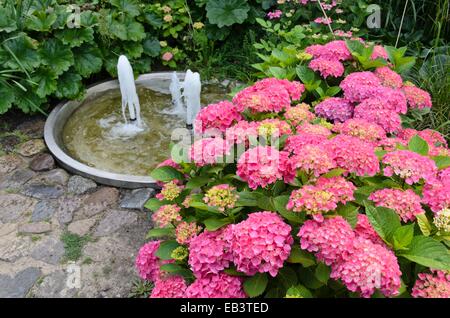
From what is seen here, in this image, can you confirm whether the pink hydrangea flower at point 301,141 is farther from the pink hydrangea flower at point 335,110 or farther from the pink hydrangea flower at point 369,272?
the pink hydrangea flower at point 335,110

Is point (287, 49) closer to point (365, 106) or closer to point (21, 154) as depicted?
point (365, 106)

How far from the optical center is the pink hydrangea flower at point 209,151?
5.56 ft

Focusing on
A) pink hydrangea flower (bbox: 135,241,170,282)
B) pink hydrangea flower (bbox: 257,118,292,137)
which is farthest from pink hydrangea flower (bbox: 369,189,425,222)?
pink hydrangea flower (bbox: 135,241,170,282)

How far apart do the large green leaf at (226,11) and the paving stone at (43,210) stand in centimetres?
253

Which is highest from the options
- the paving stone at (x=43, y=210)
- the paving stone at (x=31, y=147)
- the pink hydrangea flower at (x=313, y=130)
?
the pink hydrangea flower at (x=313, y=130)

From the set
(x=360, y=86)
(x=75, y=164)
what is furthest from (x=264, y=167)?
(x=75, y=164)

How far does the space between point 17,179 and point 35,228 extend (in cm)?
60

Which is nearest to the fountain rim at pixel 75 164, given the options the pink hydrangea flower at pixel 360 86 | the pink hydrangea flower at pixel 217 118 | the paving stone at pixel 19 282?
the paving stone at pixel 19 282

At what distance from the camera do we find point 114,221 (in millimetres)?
2754

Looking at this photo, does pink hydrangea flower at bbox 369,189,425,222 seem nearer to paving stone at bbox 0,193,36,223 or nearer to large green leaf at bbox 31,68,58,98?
paving stone at bbox 0,193,36,223

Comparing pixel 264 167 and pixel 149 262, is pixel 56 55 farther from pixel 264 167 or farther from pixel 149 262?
pixel 264 167

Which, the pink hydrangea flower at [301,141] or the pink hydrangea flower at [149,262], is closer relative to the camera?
the pink hydrangea flower at [301,141]

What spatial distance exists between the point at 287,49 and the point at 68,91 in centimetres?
197
